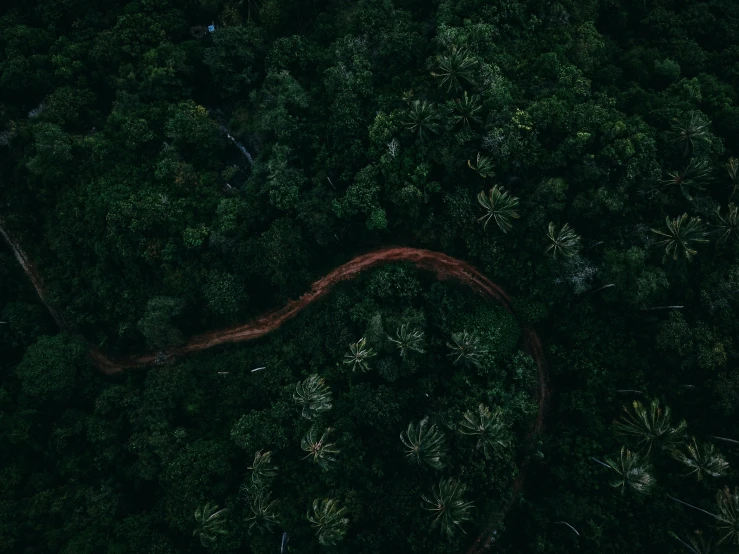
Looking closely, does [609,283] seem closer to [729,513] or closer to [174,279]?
[729,513]

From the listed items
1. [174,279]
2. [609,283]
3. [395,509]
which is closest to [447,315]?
[609,283]

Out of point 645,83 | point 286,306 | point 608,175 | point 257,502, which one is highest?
point 645,83

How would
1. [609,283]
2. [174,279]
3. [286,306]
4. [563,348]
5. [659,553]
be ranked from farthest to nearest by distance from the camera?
[286,306], [174,279], [563,348], [609,283], [659,553]

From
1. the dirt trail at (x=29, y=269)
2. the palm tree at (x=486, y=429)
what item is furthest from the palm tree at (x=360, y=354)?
the dirt trail at (x=29, y=269)

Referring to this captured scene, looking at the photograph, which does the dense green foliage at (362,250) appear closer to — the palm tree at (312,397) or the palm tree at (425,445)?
the palm tree at (312,397)

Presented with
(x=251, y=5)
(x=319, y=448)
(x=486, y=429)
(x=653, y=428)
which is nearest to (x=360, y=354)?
(x=319, y=448)

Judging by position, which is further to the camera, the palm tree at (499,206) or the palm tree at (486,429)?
the palm tree at (499,206)

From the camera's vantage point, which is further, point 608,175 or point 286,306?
point 286,306

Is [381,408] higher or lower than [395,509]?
higher
